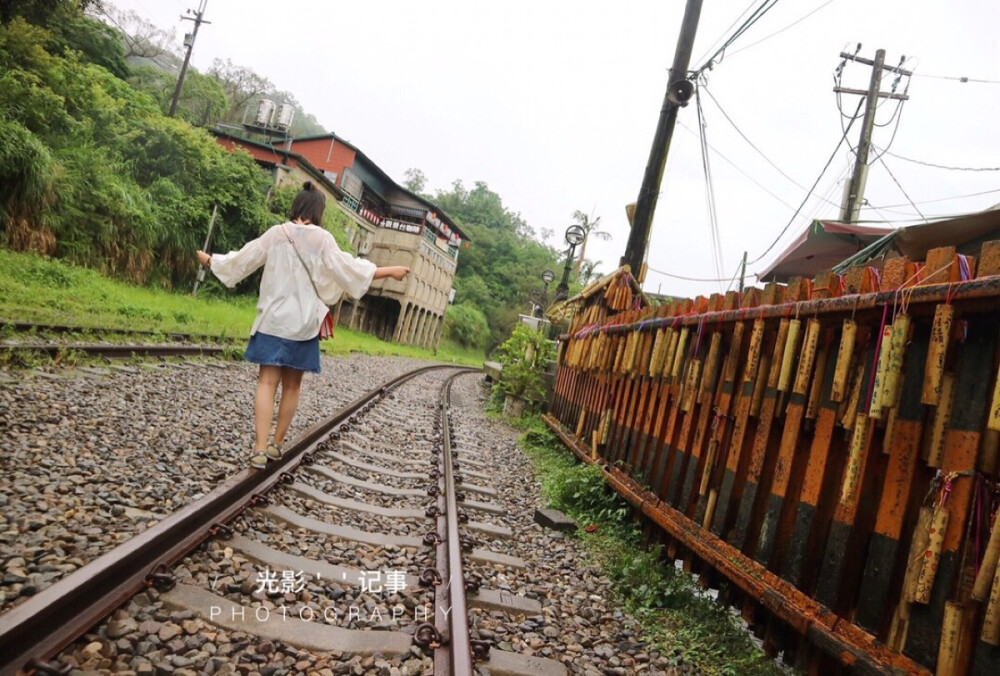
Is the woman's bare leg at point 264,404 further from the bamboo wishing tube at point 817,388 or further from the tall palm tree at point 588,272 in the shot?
the tall palm tree at point 588,272

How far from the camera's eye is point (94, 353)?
659 centimetres

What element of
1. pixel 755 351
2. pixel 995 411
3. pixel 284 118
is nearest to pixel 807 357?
pixel 755 351

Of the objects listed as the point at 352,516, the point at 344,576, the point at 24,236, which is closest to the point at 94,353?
the point at 352,516

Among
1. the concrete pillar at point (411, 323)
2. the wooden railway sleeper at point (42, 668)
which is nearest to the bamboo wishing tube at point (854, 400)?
the wooden railway sleeper at point (42, 668)

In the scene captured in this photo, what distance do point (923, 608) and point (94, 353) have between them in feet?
25.8

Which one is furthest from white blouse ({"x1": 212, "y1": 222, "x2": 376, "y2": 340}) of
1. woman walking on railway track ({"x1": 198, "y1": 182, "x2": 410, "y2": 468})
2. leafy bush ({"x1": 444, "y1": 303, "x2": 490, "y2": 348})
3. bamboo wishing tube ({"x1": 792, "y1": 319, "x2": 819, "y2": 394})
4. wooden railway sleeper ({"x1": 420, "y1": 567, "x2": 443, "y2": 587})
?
leafy bush ({"x1": 444, "y1": 303, "x2": 490, "y2": 348})

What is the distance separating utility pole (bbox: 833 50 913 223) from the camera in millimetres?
13383

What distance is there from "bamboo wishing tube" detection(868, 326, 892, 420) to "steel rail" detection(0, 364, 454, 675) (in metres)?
2.94

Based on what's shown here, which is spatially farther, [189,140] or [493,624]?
[189,140]

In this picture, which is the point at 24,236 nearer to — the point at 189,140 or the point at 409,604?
the point at 189,140

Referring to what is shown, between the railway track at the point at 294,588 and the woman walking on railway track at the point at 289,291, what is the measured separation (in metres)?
0.50

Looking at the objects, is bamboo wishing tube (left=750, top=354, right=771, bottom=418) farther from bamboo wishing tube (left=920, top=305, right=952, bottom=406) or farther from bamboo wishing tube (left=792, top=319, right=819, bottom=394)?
bamboo wishing tube (left=920, top=305, right=952, bottom=406)

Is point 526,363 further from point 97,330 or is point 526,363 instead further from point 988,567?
point 988,567

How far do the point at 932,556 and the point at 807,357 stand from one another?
108 centimetres
